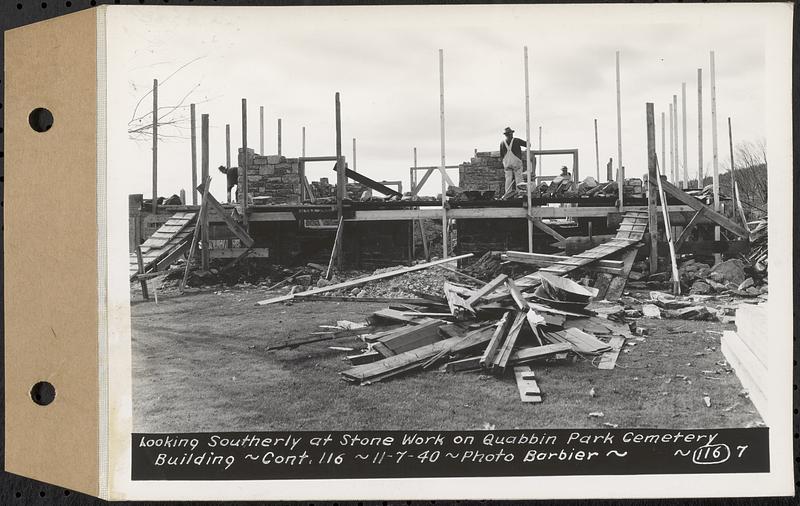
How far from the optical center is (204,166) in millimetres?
4703

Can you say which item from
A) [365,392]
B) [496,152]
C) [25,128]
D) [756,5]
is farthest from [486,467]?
[25,128]

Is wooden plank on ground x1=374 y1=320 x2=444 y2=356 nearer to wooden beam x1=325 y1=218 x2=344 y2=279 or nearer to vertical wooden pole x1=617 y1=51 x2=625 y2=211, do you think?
wooden beam x1=325 y1=218 x2=344 y2=279

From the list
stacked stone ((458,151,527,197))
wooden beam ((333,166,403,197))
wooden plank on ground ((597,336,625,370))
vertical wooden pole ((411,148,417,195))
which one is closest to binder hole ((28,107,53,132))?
wooden beam ((333,166,403,197))

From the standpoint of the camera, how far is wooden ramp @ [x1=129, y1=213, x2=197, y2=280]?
4.21 meters

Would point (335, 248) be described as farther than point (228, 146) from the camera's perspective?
Yes

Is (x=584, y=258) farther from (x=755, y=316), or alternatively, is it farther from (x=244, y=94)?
(x=244, y=94)

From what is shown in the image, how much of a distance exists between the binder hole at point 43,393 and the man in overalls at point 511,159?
359 centimetres

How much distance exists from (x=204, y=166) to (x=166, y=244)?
694 millimetres

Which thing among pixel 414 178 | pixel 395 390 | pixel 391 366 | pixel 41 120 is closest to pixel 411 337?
pixel 391 366

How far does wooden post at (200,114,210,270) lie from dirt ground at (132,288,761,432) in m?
0.60

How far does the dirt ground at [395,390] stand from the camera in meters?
3.96

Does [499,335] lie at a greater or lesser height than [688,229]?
lesser

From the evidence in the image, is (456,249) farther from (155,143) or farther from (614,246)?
(155,143)

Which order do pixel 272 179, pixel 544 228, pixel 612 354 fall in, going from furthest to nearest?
pixel 272 179, pixel 544 228, pixel 612 354
